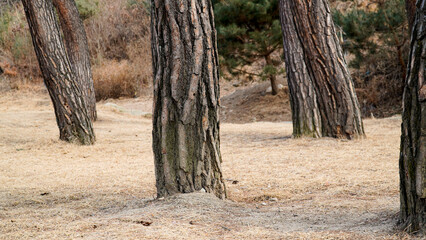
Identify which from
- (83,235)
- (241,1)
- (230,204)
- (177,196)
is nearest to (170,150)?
(177,196)

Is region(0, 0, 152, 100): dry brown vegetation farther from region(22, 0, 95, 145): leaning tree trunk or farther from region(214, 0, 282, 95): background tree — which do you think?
region(22, 0, 95, 145): leaning tree trunk

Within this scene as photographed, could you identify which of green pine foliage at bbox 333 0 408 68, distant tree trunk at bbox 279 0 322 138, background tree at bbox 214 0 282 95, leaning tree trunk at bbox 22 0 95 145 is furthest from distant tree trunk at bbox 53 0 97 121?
green pine foliage at bbox 333 0 408 68

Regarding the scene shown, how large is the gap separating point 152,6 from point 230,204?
1491 mm

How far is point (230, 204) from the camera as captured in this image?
10.9 ft

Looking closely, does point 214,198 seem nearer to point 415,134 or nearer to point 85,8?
point 415,134

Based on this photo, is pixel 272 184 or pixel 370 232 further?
pixel 272 184

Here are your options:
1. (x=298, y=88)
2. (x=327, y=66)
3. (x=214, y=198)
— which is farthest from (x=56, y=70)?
(x=214, y=198)

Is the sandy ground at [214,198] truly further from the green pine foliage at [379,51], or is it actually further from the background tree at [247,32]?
the background tree at [247,32]

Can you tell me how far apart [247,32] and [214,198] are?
1218cm

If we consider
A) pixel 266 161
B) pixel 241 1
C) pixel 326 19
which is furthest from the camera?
pixel 241 1

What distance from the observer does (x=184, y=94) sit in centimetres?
324

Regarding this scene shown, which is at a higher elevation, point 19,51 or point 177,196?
point 19,51

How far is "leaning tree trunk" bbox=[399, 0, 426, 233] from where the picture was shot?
2172 millimetres

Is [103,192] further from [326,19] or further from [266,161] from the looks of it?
[326,19]
